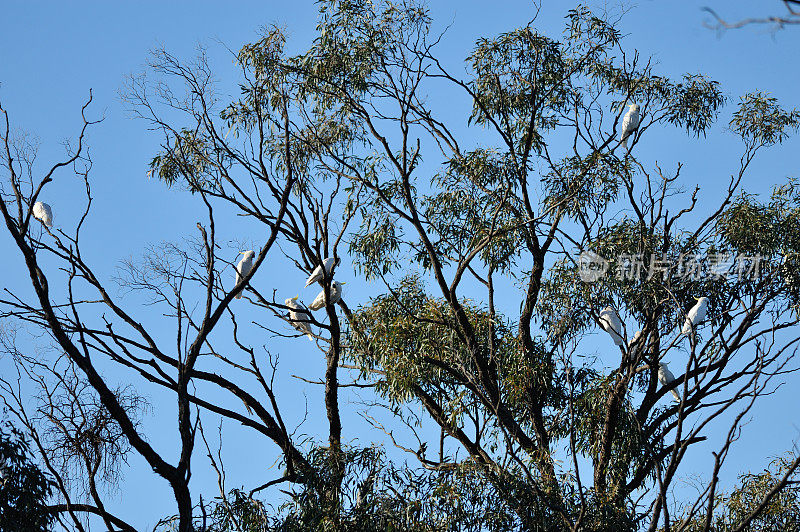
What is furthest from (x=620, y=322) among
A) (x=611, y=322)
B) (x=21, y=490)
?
(x=21, y=490)

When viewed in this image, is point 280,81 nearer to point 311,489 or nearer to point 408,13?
point 408,13

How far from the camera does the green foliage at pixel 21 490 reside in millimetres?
5242

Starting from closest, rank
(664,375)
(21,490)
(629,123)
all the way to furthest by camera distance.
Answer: (21,490) < (664,375) < (629,123)

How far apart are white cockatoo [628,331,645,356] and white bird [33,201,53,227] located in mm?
4614

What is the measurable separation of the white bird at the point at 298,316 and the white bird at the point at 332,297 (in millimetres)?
108

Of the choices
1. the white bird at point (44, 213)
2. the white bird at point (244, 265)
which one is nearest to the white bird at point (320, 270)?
the white bird at point (244, 265)

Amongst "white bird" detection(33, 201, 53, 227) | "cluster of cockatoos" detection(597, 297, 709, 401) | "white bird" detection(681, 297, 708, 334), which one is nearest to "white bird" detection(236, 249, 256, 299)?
"white bird" detection(33, 201, 53, 227)

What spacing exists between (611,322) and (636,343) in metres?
0.39

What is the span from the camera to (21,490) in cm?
533

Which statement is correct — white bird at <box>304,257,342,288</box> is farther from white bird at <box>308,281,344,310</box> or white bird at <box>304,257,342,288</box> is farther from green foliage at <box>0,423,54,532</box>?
green foliage at <box>0,423,54,532</box>

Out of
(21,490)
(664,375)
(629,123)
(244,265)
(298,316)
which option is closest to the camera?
(21,490)

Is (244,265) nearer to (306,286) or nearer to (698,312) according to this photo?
(306,286)

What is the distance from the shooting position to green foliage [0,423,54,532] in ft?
17.2

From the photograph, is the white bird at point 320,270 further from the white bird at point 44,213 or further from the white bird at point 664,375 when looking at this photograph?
the white bird at point 664,375
